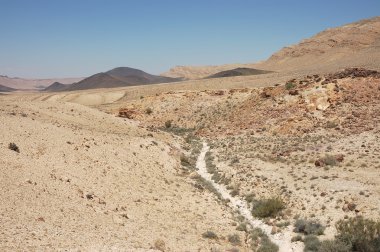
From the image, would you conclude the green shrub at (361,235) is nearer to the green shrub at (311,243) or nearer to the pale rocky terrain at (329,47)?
the green shrub at (311,243)

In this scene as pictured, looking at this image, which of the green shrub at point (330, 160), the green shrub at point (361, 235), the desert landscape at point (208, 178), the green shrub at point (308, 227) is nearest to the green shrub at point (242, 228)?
the desert landscape at point (208, 178)

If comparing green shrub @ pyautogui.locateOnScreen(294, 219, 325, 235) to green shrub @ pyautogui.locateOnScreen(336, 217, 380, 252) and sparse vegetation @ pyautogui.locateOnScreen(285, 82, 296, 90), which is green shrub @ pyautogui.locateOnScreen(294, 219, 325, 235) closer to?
green shrub @ pyautogui.locateOnScreen(336, 217, 380, 252)

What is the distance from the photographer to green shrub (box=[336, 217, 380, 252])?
1282cm

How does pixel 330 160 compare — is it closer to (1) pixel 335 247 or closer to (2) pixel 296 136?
(2) pixel 296 136

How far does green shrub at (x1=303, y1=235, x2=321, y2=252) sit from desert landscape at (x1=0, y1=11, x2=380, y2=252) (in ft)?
0.11

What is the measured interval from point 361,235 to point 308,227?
6.33 feet

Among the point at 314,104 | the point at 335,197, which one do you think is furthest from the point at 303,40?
the point at 335,197

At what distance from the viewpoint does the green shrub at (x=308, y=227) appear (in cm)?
1437

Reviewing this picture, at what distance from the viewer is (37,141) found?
20.0m

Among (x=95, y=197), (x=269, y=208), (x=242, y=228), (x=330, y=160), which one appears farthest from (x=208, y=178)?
(x=95, y=197)

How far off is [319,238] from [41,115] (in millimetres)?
20537

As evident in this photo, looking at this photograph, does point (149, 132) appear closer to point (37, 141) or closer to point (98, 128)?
point (98, 128)

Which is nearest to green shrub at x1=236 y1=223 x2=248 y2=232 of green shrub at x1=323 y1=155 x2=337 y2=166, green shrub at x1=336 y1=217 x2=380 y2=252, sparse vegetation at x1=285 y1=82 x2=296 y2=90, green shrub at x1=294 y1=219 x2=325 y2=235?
green shrub at x1=294 y1=219 x2=325 y2=235

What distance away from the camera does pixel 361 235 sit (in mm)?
13102
